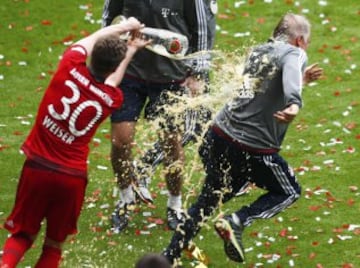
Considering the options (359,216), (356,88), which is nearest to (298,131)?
(356,88)

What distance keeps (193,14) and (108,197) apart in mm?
1985

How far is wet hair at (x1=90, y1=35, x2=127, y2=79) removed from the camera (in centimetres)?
672

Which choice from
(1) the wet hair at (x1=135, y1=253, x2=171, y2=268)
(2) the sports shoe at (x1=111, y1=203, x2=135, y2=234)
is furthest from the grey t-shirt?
(1) the wet hair at (x1=135, y1=253, x2=171, y2=268)

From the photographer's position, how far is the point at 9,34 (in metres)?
14.0

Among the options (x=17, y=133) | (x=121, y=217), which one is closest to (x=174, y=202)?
(x=121, y=217)

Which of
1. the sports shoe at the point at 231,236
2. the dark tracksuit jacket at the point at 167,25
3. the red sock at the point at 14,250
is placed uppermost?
the dark tracksuit jacket at the point at 167,25

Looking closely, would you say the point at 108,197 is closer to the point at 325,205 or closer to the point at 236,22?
the point at 325,205

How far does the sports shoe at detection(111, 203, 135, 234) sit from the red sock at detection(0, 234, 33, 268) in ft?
5.47

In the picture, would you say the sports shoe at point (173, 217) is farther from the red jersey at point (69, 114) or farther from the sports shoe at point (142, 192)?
the red jersey at point (69, 114)

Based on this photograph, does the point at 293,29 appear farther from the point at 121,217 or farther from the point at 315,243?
the point at 121,217

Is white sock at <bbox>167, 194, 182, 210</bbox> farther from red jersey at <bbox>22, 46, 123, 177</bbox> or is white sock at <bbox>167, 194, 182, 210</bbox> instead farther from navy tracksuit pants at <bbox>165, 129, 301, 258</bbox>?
red jersey at <bbox>22, 46, 123, 177</bbox>

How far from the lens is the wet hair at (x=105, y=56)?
6.72 m

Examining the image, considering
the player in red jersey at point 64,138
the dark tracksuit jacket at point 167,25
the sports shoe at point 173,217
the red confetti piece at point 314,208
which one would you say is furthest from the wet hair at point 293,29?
the red confetti piece at point 314,208

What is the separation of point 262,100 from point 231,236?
3.35 feet
